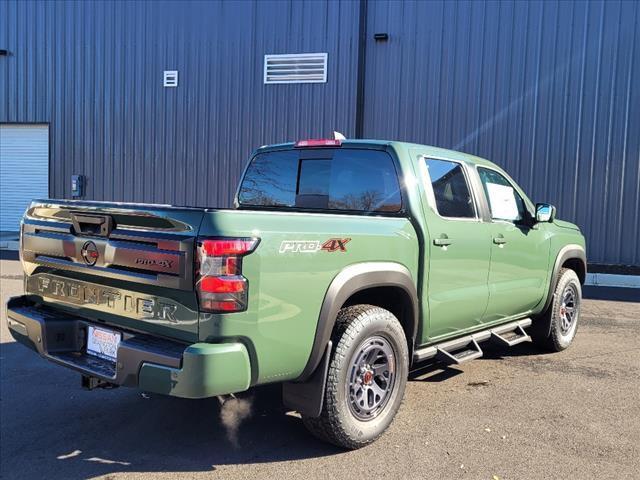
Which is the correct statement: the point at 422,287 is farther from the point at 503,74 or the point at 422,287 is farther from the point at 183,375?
the point at 503,74

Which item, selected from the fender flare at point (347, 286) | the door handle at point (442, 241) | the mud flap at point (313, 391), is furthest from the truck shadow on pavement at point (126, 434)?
the door handle at point (442, 241)

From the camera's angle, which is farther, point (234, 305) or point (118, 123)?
point (118, 123)

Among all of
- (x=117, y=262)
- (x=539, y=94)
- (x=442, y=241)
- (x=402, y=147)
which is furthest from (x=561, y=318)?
(x=539, y=94)

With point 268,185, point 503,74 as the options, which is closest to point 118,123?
point 503,74

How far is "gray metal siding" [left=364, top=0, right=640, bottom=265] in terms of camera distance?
12.0 m

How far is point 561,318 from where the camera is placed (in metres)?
5.75

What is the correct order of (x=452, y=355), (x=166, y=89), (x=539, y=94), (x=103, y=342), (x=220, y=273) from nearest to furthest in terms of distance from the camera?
(x=220, y=273)
(x=103, y=342)
(x=452, y=355)
(x=539, y=94)
(x=166, y=89)

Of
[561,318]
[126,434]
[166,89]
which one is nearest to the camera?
[126,434]

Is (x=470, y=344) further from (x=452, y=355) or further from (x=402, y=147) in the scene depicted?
(x=402, y=147)

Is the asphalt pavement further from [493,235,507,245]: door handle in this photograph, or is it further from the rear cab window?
the rear cab window

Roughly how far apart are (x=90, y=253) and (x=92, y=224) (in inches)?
6.7

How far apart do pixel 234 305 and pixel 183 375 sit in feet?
1.35

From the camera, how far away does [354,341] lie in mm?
3262

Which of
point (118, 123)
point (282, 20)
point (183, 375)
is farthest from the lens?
point (118, 123)
